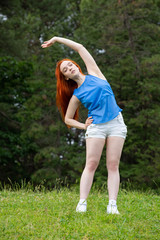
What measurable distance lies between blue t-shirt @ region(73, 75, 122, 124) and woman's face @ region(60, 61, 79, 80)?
191mm

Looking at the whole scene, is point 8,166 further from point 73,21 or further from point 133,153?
point 73,21

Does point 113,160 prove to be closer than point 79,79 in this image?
Yes

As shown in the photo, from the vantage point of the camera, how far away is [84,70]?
12695 millimetres

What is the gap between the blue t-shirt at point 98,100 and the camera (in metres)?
3.56

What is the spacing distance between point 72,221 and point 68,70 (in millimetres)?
1688

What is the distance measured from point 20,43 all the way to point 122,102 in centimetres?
597

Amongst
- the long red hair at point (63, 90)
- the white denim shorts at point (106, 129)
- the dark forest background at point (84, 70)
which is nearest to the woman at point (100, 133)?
the white denim shorts at point (106, 129)

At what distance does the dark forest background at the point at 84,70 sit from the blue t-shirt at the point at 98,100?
25.6 feet

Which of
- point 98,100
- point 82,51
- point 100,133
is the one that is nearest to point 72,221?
point 100,133

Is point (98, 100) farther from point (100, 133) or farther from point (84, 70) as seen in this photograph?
→ point (84, 70)

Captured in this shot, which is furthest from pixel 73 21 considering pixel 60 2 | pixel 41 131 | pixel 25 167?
pixel 25 167

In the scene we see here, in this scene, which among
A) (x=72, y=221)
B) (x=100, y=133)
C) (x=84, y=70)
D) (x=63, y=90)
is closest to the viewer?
(x=72, y=221)

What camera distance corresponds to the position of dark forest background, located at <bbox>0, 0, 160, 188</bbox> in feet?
41.4

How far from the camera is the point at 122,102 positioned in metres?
12.8
